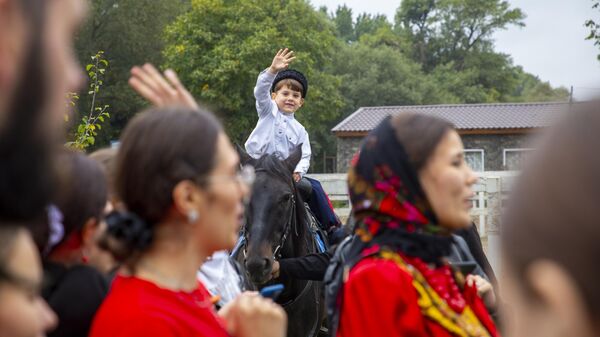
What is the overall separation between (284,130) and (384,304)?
17.3ft

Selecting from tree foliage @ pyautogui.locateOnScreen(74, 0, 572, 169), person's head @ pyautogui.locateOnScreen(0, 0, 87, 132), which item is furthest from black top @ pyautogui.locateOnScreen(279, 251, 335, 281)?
tree foliage @ pyautogui.locateOnScreen(74, 0, 572, 169)

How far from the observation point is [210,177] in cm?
232

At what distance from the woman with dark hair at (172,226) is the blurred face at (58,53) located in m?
0.94

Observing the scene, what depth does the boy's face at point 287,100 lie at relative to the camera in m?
8.20

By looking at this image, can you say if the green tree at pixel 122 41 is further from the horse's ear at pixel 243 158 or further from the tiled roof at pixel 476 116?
the horse's ear at pixel 243 158

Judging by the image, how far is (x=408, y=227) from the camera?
9.84 ft

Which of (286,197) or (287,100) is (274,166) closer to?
(286,197)

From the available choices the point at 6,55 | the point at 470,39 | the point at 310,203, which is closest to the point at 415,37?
the point at 470,39

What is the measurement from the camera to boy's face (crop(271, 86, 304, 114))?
323 inches

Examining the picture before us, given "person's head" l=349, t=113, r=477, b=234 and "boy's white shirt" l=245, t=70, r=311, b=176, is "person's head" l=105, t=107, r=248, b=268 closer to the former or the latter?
"person's head" l=349, t=113, r=477, b=234

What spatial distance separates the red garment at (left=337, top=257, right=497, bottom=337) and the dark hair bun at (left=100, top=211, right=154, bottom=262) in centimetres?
90

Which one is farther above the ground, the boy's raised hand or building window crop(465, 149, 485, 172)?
the boy's raised hand

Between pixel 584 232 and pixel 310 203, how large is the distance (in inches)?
260

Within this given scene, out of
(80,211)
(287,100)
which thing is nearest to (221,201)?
(80,211)
